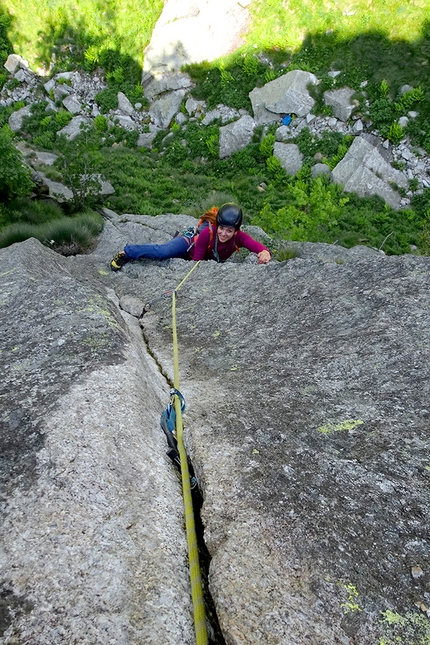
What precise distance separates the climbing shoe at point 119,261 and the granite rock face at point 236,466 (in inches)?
113

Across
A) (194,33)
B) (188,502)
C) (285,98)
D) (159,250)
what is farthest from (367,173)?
(188,502)

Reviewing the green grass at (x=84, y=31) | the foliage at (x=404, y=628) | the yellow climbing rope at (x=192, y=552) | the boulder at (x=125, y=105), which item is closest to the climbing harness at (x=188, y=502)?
the yellow climbing rope at (x=192, y=552)

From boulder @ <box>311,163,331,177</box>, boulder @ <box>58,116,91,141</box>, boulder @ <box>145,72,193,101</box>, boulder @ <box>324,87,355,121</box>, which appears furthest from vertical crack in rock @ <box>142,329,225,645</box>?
boulder @ <box>145,72,193,101</box>

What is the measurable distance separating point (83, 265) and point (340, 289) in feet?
16.7

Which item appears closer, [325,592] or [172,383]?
[325,592]

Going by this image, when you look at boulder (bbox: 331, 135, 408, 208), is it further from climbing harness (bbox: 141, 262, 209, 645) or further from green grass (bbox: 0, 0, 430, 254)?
climbing harness (bbox: 141, 262, 209, 645)

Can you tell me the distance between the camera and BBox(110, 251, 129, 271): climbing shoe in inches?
299

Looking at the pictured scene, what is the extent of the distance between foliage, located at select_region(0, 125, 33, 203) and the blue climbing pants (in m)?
7.15

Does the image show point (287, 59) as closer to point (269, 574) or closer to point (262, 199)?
point (262, 199)

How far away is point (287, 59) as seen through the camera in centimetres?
2723

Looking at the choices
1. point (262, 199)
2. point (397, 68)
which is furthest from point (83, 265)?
point (397, 68)

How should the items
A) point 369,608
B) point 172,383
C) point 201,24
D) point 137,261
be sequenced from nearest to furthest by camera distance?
point 369,608
point 172,383
point 137,261
point 201,24

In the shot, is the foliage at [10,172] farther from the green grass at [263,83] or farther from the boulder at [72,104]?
the boulder at [72,104]

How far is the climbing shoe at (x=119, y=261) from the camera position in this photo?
7.60 metres
